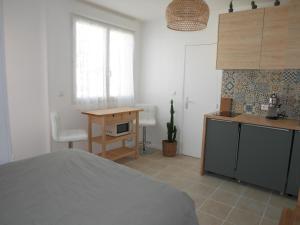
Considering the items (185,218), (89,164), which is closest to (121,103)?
(89,164)

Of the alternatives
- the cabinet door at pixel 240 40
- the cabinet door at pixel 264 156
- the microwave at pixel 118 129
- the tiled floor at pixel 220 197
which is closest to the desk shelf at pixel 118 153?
the tiled floor at pixel 220 197

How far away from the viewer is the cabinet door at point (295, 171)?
9.01 feet

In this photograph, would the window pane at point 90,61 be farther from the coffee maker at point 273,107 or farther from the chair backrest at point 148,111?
the coffee maker at point 273,107

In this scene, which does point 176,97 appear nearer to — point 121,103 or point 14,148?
point 121,103

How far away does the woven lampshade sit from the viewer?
1.96 m

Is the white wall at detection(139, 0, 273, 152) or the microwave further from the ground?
the white wall at detection(139, 0, 273, 152)

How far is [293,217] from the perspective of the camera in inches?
63.4

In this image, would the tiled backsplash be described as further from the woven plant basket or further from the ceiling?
the woven plant basket

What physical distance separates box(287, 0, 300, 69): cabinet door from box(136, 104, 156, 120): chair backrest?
254 cm

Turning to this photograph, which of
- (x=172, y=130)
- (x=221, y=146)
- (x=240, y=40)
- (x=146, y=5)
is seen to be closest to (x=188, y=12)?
(x=240, y=40)

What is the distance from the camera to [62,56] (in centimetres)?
349

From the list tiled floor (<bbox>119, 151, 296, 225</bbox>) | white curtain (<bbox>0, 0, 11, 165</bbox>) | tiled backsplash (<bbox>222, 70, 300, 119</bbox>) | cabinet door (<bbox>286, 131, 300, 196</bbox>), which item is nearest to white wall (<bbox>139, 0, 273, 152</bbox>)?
tiled backsplash (<bbox>222, 70, 300, 119</bbox>)

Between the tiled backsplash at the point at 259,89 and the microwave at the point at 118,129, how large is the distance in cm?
179

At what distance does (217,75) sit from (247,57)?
30.8 inches
